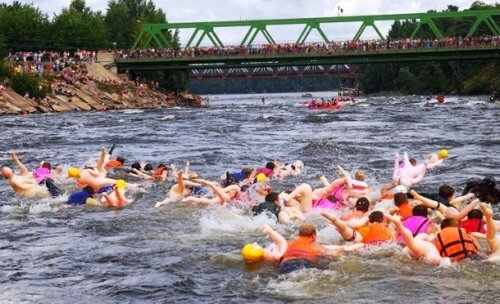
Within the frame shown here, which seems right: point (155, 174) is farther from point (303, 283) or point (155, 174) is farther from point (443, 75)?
point (443, 75)

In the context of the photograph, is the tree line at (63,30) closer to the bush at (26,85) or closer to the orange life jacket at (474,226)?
the bush at (26,85)

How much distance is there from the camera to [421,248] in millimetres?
11477

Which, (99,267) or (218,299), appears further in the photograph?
(99,267)

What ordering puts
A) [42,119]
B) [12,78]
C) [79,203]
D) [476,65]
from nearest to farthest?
[79,203], [42,119], [12,78], [476,65]

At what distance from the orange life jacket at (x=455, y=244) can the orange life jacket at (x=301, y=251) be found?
192cm

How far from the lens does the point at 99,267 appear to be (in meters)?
11.8

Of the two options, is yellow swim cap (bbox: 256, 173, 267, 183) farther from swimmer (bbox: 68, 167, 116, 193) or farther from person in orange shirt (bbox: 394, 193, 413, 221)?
person in orange shirt (bbox: 394, 193, 413, 221)

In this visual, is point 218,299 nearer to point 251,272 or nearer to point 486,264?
point 251,272

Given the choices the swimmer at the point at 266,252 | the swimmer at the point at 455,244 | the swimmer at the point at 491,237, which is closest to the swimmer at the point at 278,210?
the swimmer at the point at 266,252

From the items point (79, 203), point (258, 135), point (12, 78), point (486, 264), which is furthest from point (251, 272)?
point (12, 78)

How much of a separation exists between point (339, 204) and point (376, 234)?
3458 mm

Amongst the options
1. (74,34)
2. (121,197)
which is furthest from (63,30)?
(121,197)

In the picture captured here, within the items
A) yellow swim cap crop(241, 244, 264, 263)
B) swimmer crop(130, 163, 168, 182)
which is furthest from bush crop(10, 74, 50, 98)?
yellow swim cap crop(241, 244, 264, 263)

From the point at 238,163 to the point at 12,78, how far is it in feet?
130
